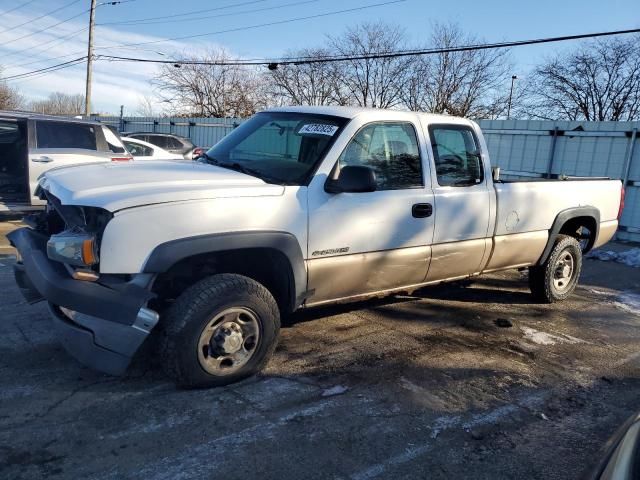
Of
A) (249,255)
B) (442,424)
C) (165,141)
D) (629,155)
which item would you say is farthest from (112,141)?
(629,155)

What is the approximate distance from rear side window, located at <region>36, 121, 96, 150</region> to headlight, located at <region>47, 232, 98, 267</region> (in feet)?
18.3

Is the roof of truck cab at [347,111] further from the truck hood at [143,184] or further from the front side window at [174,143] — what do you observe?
the front side window at [174,143]

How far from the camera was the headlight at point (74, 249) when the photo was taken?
10.8 feet

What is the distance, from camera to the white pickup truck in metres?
3.33

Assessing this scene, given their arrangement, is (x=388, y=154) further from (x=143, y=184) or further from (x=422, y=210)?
(x=143, y=184)

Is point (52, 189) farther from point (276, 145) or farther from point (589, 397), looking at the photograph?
point (589, 397)

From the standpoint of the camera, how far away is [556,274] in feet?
21.2

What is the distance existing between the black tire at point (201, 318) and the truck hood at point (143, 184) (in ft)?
1.93

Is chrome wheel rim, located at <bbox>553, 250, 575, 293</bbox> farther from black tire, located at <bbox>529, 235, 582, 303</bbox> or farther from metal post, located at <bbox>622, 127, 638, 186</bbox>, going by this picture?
metal post, located at <bbox>622, 127, 638, 186</bbox>

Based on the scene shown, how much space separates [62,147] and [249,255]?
→ 19.5ft

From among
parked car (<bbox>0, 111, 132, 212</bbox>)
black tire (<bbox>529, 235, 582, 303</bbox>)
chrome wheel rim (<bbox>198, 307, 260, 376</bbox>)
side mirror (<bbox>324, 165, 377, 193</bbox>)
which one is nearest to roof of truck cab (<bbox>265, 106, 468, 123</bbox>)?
side mirror (<bbox>324, 165, 377, 193</bbox>)

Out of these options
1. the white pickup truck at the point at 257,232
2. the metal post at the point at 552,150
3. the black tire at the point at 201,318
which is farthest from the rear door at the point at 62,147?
the metal post at the point at 552,150

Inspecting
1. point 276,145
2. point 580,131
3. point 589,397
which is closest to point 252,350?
point 276,145

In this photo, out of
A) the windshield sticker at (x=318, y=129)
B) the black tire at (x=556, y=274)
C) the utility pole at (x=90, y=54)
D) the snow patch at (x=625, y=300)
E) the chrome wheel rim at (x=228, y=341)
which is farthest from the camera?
the utility pole at (x=90, y=54)
